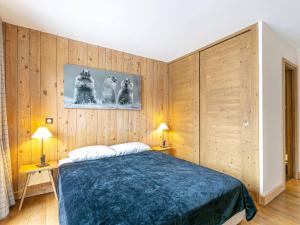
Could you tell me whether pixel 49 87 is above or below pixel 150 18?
below

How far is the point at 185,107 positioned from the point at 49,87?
2562mm

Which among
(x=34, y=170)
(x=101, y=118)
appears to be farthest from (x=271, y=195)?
(x=34, y=170)

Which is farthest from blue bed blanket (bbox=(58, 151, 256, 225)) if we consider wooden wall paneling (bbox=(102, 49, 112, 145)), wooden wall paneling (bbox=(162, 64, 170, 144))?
wooden wall paneling (bbox=(162, 64, 170, 144))

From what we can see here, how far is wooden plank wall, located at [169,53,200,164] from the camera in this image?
3.23 m

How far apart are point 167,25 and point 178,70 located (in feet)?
4.76

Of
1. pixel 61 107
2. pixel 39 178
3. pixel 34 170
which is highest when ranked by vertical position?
pixel 61 107

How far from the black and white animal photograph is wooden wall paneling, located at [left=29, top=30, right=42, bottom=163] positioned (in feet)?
1.22

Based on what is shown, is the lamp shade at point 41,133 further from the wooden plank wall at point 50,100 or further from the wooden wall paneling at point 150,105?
the wooden wall paneling at point 150,105

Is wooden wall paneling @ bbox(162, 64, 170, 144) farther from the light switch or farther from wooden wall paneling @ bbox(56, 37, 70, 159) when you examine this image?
the light switch

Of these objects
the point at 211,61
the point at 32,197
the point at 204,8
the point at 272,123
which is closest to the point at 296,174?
the point at 272,123

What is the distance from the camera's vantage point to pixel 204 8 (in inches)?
76.1

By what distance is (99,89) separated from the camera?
2.92 m

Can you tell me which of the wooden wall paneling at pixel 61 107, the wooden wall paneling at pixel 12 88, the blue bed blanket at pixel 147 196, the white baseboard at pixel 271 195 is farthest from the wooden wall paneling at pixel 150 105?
the wooden wall paneling at pixel 12 88

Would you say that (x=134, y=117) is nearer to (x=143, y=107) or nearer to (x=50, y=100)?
(x=143, y=107)
